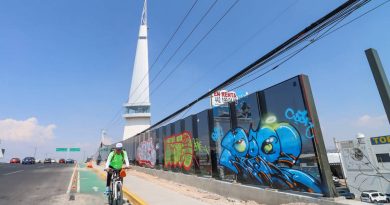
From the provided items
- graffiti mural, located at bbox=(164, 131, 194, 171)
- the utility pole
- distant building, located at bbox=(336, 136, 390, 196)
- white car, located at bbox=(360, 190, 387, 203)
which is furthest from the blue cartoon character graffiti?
distant building, located at bbox=(336, 136, 390, 196)

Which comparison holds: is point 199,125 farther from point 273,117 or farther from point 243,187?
point 273,117

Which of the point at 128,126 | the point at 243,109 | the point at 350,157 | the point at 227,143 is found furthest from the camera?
the point at 128,126

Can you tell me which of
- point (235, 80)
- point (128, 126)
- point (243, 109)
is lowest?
point (243, 109)

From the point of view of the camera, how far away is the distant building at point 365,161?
3378cm

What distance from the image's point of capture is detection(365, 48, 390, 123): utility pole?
3.82 metres

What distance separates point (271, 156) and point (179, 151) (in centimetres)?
783

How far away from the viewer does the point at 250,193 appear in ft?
25.8

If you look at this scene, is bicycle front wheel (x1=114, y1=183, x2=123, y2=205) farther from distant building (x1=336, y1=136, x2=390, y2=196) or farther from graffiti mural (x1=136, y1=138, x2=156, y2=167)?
distant building (x1=336, y1=136, x2=390, y2=196)

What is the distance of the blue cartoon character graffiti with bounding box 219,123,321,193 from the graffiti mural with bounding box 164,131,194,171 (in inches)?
160

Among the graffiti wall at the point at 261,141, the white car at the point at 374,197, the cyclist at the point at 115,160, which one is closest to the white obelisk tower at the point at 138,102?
the white car at the point at 374,197

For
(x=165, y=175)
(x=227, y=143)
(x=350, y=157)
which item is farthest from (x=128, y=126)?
(x=227, y=143)

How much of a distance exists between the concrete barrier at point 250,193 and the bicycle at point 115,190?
3548mm

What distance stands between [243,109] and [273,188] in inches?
106

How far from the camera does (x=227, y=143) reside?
9867mm
